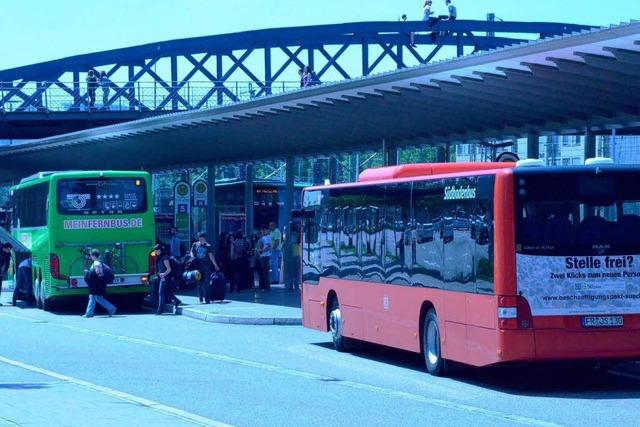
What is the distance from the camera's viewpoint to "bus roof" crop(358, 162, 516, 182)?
17.1m

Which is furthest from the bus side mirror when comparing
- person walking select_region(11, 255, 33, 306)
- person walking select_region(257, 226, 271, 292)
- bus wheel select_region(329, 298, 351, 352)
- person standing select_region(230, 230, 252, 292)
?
person walking select_region(11, 255, 33, 306)

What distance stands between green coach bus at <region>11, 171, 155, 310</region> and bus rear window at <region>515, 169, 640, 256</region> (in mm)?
19213

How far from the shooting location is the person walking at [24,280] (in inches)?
1441

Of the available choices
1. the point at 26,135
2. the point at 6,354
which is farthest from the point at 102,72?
the point at 6,354

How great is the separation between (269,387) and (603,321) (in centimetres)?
400

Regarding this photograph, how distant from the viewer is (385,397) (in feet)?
48.4

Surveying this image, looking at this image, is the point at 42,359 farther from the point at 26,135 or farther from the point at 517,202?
the point at 26,135

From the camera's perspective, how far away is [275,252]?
40562mm

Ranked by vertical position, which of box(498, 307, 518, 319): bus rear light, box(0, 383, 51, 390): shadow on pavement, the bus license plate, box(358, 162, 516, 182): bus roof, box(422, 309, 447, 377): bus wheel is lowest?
box(0, 383, 51, 390): shadow on pavement

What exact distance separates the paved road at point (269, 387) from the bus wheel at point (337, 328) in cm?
27

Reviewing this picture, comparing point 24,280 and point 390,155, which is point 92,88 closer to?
point 24,280

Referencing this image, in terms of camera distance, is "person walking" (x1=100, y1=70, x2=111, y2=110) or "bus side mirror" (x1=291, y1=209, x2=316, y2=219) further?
"person walking" (x1=100, y1=70, x2=111, y2=110)

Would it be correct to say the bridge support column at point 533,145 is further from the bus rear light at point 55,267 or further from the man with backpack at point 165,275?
the bus rear light at point 55,267

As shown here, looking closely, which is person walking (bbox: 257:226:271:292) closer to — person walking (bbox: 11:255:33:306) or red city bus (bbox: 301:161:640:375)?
person walking (bbox: 11:255:33:306)
